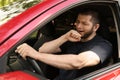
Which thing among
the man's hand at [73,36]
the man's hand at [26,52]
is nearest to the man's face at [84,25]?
the man's hand at [73,36]

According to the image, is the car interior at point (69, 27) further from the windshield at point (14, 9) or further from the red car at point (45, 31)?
the windshield at point (14, 9)

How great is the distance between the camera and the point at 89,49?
3564mm

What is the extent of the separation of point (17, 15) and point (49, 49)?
0.55m

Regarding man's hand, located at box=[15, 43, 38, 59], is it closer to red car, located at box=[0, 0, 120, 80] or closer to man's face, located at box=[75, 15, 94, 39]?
red car, located at box=[0, 0, 120, 80]

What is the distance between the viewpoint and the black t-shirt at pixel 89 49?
138 inches

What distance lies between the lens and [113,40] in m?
3.93

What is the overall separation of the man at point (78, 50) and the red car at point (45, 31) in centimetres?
8

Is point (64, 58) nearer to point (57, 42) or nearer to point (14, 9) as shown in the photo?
point (57, 42)

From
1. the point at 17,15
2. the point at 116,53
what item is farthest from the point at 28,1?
the point at 116,53

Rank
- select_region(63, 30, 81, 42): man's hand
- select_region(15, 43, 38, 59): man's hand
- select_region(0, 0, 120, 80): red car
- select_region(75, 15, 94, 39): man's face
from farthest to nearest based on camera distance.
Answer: select_region(75, 15, 94, 39): man's face < select_region(63, 30, 81, 42): man's hand < select_region(15, 43, 38, 59): man's hand < select_region(0, 0, 120, 80): red car

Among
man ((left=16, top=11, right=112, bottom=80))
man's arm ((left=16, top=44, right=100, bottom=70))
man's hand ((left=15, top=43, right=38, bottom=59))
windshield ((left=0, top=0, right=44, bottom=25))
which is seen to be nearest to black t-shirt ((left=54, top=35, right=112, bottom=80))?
man ((left=16, top=11, right=112, bottom=80))

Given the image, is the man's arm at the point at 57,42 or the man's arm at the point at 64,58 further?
the man's arm at the point at 57,42

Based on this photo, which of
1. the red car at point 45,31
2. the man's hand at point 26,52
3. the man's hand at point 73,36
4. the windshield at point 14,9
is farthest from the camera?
the man's hand at point 73,36

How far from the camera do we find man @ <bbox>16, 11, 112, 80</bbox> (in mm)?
3240
